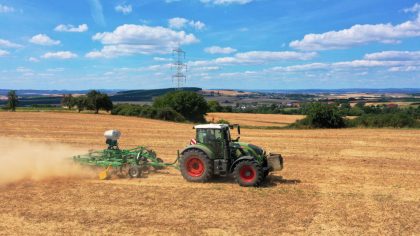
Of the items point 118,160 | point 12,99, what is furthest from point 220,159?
point 12,99

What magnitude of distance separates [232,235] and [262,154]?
438cm

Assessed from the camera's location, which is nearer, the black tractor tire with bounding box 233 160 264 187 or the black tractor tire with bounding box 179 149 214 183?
the black tractor tire with bounding box 233 160 264 187

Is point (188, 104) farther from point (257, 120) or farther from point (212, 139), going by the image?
point (212, 139)

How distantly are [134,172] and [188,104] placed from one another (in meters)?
33.5

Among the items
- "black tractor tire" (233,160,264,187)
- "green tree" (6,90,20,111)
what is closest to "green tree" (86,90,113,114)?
"green tree" (6,90,20,111)

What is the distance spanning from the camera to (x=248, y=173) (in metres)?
9.78

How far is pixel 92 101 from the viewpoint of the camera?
154 ft

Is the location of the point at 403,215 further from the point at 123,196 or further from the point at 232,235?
the point at 123,196

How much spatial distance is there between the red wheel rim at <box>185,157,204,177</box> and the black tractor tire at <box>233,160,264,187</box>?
52.9 inches

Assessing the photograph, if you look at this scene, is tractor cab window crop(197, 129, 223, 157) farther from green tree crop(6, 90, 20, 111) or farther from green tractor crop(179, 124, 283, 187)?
green tree crop(6, 90, 20, 111)

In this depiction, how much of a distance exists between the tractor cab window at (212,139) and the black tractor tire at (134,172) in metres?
2.70

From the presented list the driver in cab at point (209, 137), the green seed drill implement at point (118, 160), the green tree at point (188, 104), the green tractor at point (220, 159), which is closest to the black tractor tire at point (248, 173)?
the green tractor at point (220, 159)

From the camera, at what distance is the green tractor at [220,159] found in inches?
385

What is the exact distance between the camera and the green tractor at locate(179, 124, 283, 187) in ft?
32.1
